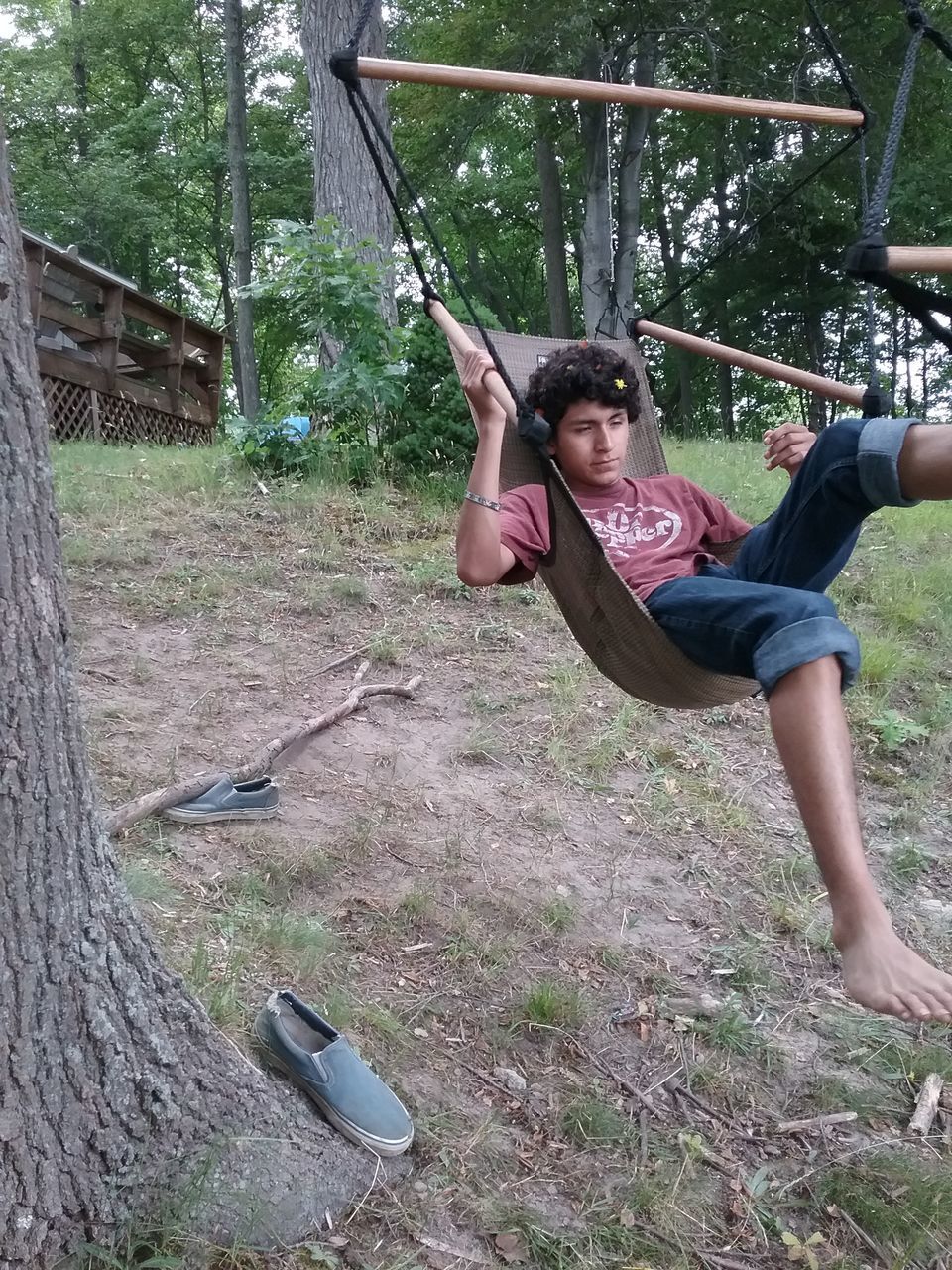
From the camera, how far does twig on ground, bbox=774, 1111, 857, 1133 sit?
1803 millimetres

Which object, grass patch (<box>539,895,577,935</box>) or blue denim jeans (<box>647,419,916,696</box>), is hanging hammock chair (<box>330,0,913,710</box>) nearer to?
blue denim jeans (<box>647,419,916,696</box>)

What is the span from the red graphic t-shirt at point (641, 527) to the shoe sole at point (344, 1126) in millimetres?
986

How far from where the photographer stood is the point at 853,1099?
1881 millimetres

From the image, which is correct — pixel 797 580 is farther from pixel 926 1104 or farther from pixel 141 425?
pixel 141 425

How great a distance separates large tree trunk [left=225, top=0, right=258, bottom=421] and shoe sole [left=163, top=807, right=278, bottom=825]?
847 cm

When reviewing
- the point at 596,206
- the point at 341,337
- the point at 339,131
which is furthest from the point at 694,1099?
the point at 596,206

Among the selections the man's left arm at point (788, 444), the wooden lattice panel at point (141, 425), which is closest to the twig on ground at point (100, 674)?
the man's left arm at point (788, 444)

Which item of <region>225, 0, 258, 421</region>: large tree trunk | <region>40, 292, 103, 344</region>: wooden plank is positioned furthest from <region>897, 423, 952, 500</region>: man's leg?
<region>225, 0, 258, 421</region>: large tree trunk

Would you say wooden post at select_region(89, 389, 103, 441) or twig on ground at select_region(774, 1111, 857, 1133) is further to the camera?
wooden post at select_region(89, 389, 103, 441)

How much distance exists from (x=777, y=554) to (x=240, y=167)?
35.1 ft

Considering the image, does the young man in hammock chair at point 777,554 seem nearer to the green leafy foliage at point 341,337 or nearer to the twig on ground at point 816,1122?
the twig on ground at point 816,1122

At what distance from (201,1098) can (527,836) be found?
1338mm

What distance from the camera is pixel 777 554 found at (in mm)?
1766

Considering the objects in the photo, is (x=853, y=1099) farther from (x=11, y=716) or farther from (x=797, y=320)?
(x=797, y=320)
